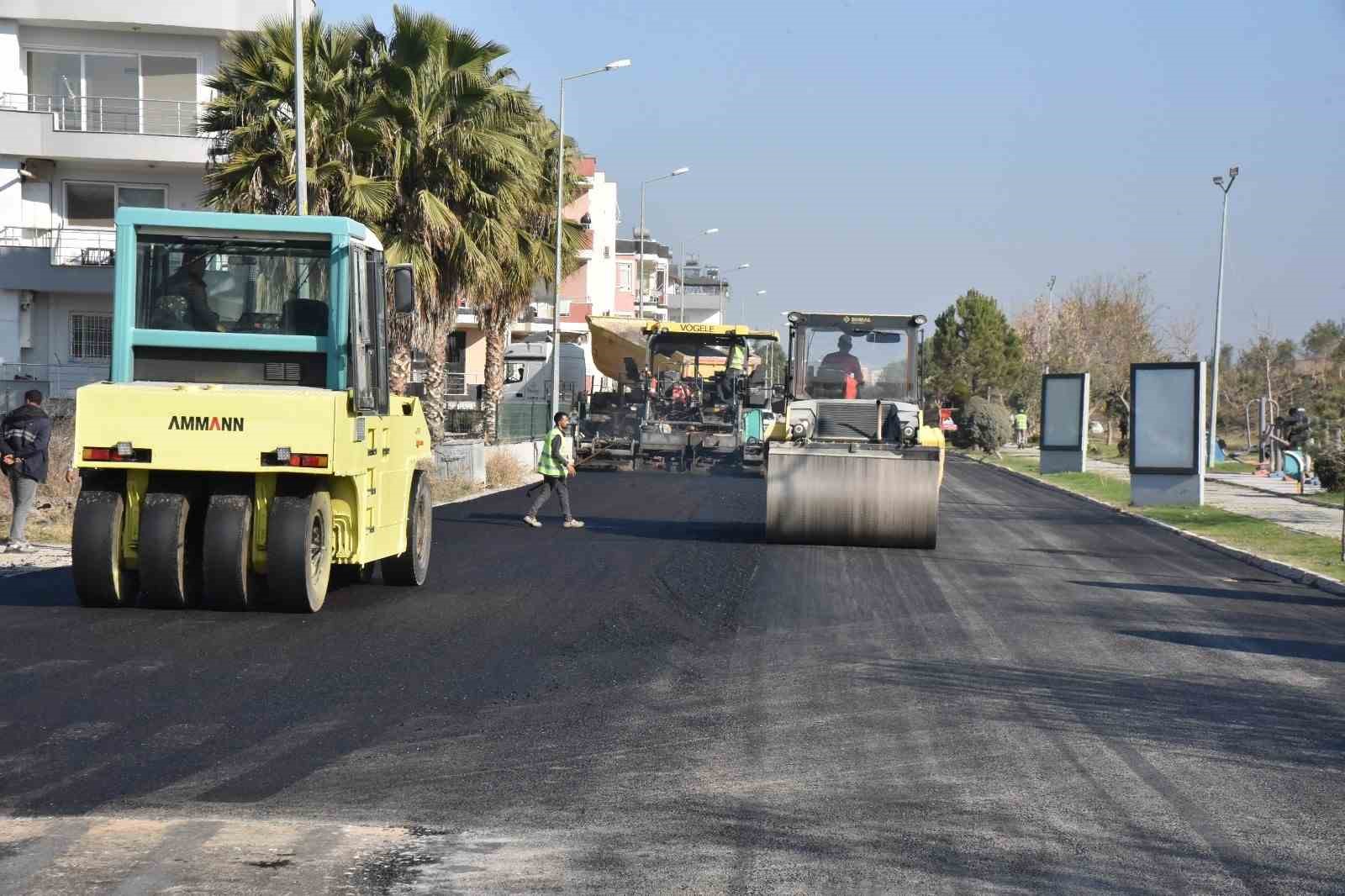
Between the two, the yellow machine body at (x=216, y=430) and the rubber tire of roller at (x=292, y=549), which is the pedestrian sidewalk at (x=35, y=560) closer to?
the yellow machine body at (x=216, y=430)

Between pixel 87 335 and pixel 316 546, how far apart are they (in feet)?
85.8

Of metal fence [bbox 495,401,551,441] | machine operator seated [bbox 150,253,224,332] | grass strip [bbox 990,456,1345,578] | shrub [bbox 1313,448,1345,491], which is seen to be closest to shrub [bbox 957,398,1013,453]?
metal fence [bbox 495,401,551,441]

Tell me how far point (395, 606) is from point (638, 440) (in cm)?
2204

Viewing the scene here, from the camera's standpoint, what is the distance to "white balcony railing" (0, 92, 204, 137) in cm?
3503

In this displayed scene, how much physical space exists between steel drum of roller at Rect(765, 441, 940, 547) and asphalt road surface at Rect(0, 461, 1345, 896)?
345 centimetres

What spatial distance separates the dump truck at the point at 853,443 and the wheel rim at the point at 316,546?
7.31 metres

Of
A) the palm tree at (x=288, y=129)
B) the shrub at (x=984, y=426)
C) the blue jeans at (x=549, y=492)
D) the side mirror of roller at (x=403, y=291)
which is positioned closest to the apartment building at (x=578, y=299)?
the palm tree at (x=288, y=129)

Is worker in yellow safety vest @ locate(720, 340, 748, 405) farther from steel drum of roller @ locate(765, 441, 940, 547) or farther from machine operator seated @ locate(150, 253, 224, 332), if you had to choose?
machine operator seated @ locate(150, 253, 224, 332)

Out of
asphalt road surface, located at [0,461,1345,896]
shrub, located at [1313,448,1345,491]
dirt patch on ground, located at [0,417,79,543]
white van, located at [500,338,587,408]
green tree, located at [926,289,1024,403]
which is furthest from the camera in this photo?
green tree, located at [926,289,1024,403]

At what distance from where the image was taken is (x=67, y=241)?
35.2 meters

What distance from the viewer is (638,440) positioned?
35062 mm

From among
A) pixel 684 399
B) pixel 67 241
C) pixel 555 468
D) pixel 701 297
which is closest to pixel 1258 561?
pixel 555 468

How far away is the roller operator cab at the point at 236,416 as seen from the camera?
38.6ft

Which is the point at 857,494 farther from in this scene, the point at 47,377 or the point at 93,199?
the point at 93,199
